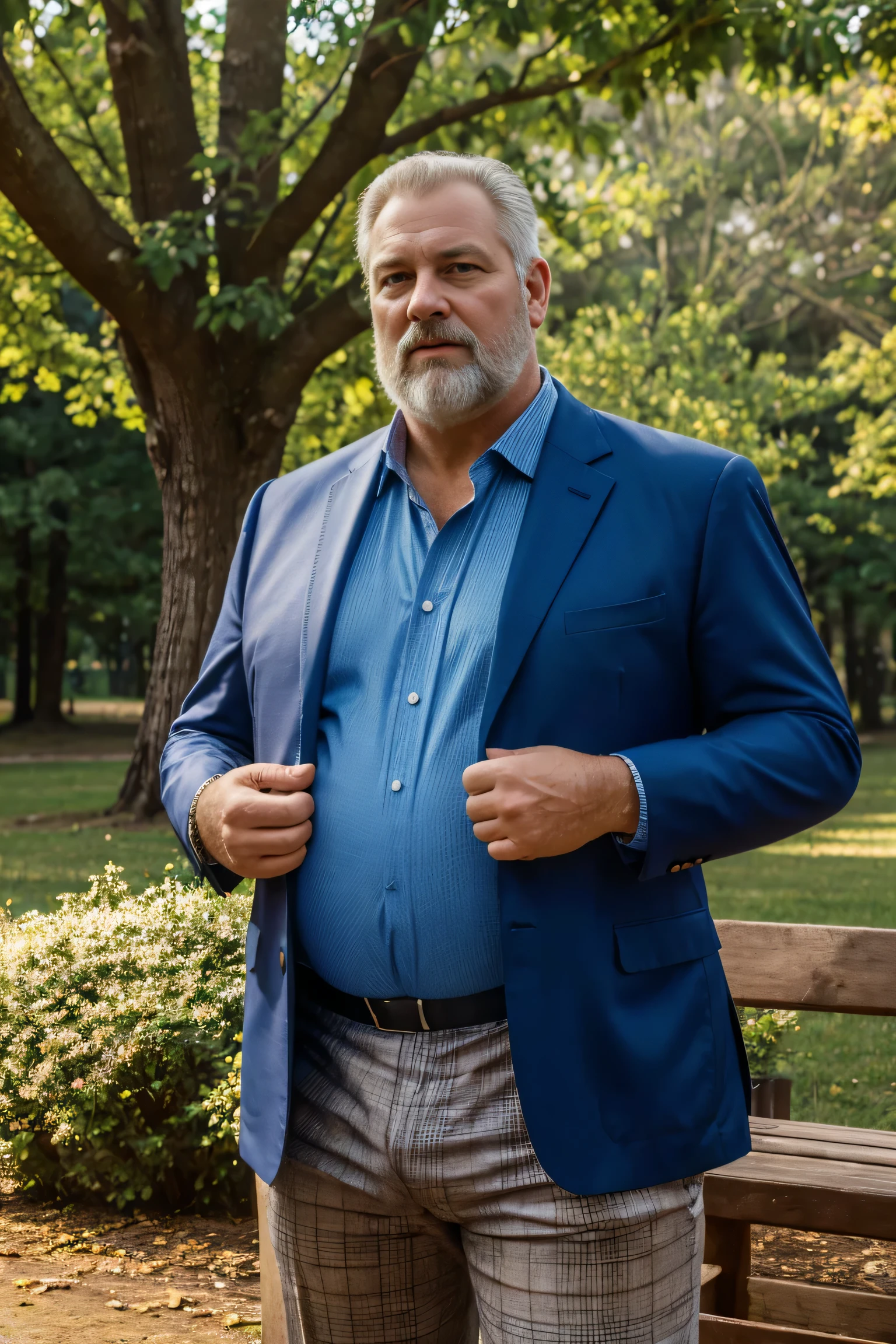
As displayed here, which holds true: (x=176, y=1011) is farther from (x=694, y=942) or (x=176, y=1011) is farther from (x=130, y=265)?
(x=130, y=265)

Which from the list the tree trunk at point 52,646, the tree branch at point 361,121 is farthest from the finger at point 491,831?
the tree trunk at point 52,646

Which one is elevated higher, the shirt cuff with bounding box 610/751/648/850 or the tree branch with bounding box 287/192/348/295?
the tree branch with bounding box 287/192/348/295

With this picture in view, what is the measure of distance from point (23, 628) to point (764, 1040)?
32.1 m

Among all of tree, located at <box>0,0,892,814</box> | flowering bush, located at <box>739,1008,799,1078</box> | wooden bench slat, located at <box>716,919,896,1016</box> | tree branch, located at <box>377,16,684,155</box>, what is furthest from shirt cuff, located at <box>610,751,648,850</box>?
tree branch, located at <box>377,16,684,155</box>

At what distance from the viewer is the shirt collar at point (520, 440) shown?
2.23 meters

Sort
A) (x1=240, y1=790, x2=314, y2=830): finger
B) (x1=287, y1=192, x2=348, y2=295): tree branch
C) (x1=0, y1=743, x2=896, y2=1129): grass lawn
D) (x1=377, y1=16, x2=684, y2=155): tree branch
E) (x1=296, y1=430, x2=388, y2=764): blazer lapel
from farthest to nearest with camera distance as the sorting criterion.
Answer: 1. (x1=287, y1=192, x2=348, y2=295): tree branch
2. (x1=377, y1=16, x2=684, y2=155): tree branch
3. (x1=0, y1=743, x2=896, y2=1129): grass lawn
4. (x1=296, y1=430, x2=388, y2=764): blazer lapel
5. (x1=240, y1=790, x2=314, y2=830): finger

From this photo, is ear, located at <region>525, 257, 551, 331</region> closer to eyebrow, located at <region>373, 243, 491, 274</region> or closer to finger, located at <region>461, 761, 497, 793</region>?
eyebrow, located at <region>373, 243, 491, 274</region>

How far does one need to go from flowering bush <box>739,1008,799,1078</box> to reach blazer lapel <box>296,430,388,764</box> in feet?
9.80

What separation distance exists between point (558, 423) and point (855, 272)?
28739mm

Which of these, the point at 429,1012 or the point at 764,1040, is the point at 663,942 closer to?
the point at 429,1012

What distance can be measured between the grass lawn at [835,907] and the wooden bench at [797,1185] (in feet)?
5.04

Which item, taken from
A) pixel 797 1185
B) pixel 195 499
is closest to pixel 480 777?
pixel 797 1185

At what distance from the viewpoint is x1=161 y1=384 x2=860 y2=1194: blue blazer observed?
6.25 feet

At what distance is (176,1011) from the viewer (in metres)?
4.89
